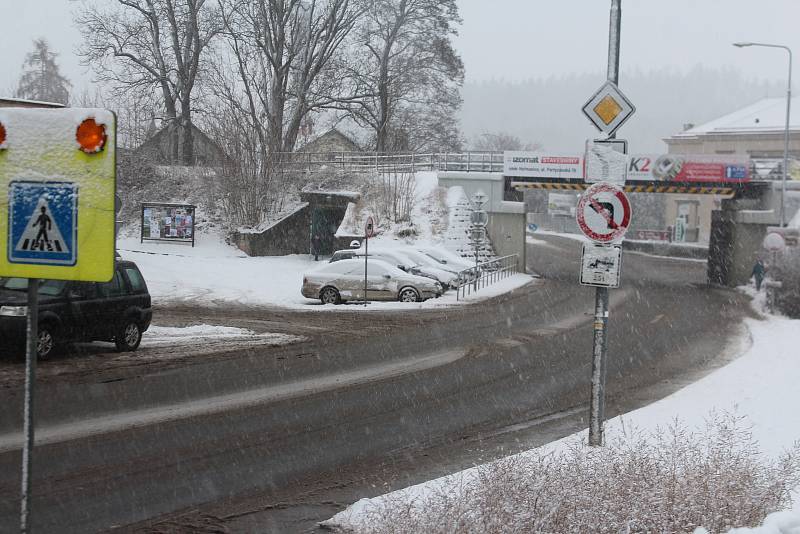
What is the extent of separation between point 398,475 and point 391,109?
48387 millimetres

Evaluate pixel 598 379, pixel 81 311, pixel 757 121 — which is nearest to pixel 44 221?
pixel 598 379

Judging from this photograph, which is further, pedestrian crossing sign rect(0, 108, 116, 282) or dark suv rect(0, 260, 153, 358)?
dark suv rect(0, 260, 153, 358)

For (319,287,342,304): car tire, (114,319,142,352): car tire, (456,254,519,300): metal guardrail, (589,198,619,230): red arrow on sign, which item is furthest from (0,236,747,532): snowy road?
(456,254,519,300): metal guardrail

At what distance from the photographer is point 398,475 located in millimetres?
8664

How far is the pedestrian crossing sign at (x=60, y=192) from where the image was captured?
4395mm

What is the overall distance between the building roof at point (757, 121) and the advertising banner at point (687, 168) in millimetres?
34251

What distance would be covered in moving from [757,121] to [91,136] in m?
76.6

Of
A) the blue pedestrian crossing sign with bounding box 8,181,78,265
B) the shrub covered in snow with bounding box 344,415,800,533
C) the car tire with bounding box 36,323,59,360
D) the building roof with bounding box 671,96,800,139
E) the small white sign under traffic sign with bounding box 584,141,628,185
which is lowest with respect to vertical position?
the car tire with bounding box 36,323,59,360

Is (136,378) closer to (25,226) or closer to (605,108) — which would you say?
(605,108)

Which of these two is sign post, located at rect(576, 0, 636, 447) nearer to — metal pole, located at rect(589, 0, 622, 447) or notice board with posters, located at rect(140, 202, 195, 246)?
metal pole, located at rect(589, 0, 622, 447)

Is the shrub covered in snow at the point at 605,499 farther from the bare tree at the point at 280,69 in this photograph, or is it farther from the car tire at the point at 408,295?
the bare tree at the point at 280,69

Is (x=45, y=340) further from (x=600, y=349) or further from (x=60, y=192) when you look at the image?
(x=60, y=192)

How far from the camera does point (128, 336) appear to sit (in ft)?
51.5

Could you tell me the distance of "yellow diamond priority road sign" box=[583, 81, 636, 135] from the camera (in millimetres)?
8891
